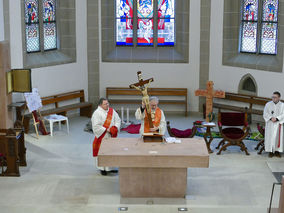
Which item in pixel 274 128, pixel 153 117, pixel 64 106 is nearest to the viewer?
pixel 153 117

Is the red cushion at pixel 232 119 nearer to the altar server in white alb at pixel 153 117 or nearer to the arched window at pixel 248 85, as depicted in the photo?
the arched window at pixel 248 85

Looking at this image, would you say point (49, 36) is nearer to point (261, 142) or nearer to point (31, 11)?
point (31, 11)

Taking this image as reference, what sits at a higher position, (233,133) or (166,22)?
(166,22)

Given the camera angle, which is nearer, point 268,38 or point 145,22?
point 268,38

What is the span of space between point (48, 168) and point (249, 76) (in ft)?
22.6

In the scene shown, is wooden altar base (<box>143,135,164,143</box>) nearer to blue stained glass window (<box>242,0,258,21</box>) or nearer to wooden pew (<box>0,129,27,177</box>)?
wooden pew (<box>0,129,27,177</box>)

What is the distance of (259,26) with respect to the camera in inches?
674

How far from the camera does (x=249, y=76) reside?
16969 millimetres

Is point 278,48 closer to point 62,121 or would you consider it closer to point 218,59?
point 218,59

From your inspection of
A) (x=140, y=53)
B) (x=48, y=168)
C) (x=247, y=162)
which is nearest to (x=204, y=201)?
(x=247, y=162)

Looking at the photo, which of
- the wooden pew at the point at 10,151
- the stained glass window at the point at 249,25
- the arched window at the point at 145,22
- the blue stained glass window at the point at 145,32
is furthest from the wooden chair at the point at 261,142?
the wooden pew at the point at 10,151

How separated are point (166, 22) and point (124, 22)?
130 cm

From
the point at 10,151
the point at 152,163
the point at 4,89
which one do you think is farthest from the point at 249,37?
the point at 10,151

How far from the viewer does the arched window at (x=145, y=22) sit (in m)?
18.1
